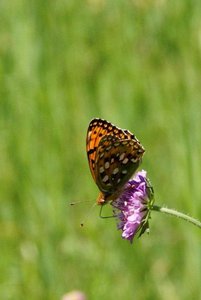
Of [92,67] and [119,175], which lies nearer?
[119,175]

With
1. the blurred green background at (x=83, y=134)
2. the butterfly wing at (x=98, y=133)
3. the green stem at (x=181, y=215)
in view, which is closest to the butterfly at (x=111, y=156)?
the butterfly wing at (x=98, y=133)

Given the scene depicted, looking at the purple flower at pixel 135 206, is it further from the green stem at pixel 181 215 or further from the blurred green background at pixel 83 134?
the blurred green background at pixel 83 134

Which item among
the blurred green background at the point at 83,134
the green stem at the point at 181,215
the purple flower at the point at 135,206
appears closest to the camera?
the green stem at the point at 181,215

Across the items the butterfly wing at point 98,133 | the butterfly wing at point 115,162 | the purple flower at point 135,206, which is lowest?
the purple flower at point 135,206

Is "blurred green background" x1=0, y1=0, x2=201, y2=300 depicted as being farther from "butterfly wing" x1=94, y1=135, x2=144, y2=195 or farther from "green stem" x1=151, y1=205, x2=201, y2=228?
"green stem" x1=151, y1=205, x2=201, y2=228

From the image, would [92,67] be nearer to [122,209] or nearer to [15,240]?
[15,240]

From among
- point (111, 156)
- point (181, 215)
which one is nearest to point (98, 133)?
point (111, 156)

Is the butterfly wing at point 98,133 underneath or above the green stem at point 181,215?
above

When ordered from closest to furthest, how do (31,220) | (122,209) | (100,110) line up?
(122,209) → (31,220) → (100,110)

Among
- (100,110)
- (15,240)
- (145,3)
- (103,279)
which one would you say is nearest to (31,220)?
(15,240)
